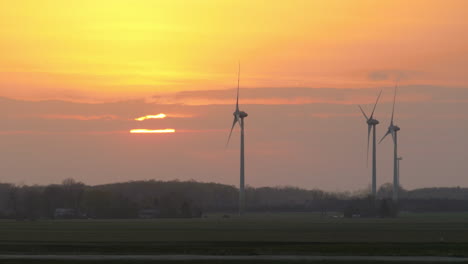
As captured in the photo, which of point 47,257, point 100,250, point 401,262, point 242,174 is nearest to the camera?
point 401,262

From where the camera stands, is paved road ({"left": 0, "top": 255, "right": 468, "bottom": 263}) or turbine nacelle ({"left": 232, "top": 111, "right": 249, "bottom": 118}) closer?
paved road ({"left": 0, "top": 255, "right": 468, "bottom": 263})

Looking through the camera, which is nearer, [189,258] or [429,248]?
[189,258]

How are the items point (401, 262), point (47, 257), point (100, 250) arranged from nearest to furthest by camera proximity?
point (401, 262)
point (47, 257)
point (100, 250)

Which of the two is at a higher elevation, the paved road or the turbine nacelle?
the turbine nacelle

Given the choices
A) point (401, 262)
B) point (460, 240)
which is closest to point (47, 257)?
point (401, 262)

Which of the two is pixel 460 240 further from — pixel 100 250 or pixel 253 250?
pixel 100 250

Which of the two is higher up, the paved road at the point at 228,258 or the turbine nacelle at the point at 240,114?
the turbine nacelle at the point at 240,114

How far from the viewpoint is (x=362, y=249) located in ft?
247

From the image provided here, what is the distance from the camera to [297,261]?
6175 centimetres

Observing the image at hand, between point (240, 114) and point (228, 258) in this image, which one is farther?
point (240, 114)

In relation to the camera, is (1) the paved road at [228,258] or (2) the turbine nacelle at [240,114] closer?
(1) the paved road at [228,258]

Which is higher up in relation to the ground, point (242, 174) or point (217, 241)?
point (242, 174)

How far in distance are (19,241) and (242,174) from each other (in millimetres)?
103224

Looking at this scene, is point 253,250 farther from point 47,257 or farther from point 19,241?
point 19,241
